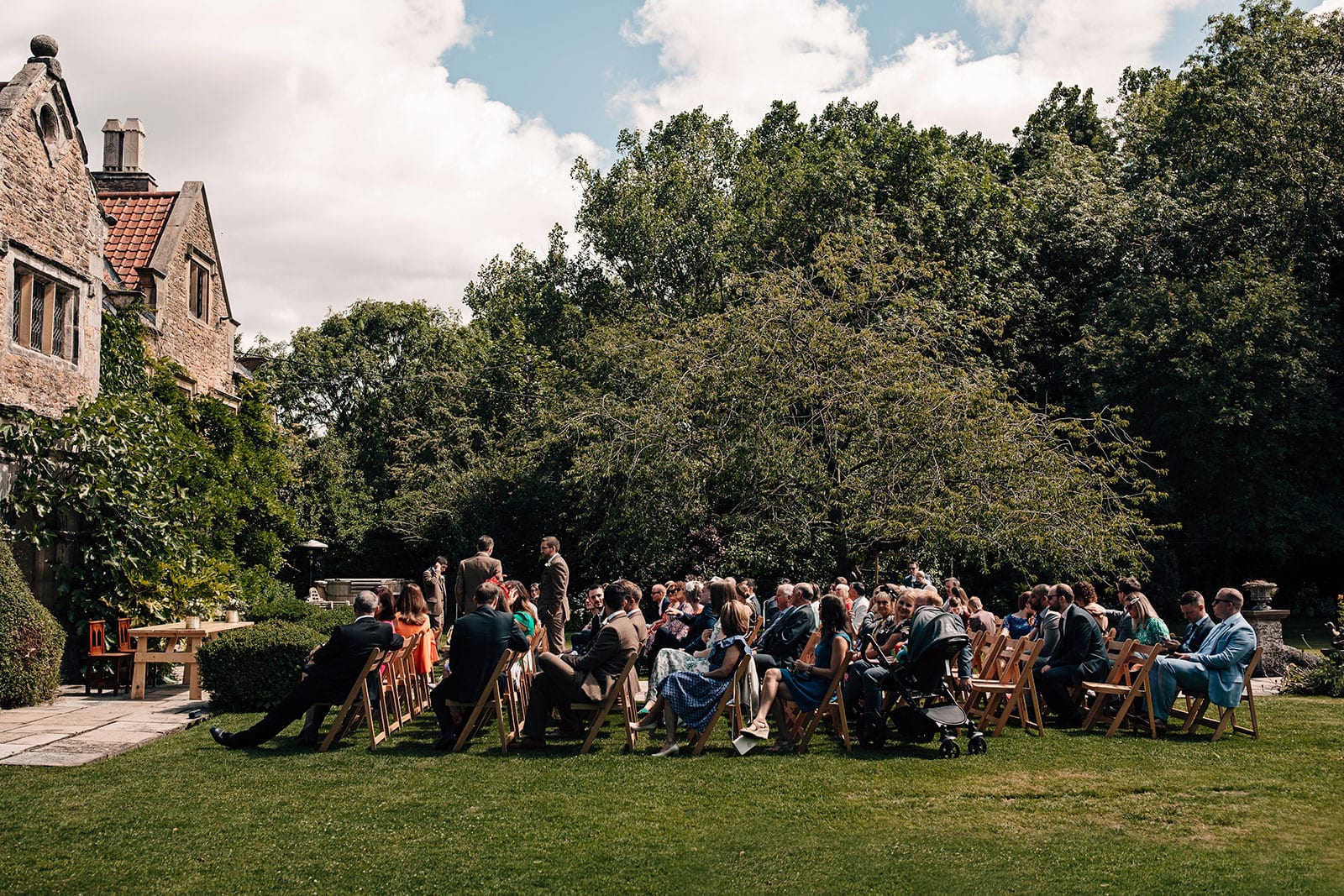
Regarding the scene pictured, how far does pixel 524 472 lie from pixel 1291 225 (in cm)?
1980

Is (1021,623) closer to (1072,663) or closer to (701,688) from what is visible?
(1072,663)

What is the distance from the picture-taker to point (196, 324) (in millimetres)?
20875

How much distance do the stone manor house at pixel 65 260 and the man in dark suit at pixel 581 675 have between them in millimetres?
8514

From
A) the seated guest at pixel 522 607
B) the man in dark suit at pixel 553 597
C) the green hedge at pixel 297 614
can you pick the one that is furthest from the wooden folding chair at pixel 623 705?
the green hedge at pixel 297 614

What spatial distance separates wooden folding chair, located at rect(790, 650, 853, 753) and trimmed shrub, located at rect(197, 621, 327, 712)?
5.14 m

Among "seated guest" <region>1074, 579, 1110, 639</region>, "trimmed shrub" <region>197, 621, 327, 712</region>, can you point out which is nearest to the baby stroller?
"seated guest" <region>1074, 579, 1110, 639</region>

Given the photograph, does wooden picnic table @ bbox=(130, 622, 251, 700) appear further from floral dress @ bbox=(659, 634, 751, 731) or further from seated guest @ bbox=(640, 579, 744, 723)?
floral dress @ bbox=(659, 634, 751, 731)

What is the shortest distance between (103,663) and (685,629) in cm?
697

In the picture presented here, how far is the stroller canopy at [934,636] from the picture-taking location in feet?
31.5

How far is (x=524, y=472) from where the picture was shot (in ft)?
Answer: 94.3

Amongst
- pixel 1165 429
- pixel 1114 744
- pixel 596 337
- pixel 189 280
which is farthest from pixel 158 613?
pixel 1165 429

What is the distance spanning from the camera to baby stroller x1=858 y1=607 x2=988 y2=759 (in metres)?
9.55

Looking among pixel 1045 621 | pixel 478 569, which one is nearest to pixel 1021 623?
pixel 1045 621

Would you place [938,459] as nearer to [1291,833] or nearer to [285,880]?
[1291,833]
